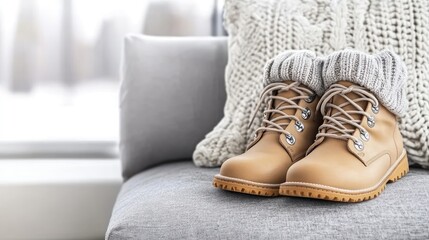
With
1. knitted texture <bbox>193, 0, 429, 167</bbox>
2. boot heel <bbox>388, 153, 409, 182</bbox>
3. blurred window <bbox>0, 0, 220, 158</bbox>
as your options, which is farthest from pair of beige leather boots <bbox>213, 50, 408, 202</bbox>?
blurred window <bbox>0, 0, 220, 158</bbox>

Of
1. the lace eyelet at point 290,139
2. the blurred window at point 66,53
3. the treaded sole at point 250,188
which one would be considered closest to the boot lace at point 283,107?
the lace eyelet at point 290,139

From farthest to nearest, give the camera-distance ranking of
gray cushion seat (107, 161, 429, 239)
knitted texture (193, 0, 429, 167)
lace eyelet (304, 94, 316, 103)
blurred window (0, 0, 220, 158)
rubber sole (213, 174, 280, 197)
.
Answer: blurred window (0, 0, 220, 158), knitted texture (193, 0, 429, 167), lace eyelet (304, 94, 316, 103), rubber sole (213, 174, 280, 197), gray cushion seat (107, 161, 429, 239)

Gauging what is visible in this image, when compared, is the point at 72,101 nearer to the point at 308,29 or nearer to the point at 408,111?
the point at 308,29

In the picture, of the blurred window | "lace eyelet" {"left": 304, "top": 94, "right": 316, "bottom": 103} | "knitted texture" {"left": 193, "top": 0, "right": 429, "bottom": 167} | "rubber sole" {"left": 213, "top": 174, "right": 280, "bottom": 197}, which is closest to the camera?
"rubber sole" {"left": 213, "top": 174, "right": 280, "bottom": 197}

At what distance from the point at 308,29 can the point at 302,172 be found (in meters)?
0.46

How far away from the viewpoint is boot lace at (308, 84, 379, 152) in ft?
3.61

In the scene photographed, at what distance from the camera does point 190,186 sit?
120 centimetres

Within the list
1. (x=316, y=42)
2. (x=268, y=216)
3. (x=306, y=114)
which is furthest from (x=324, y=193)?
(x=316, y=42)

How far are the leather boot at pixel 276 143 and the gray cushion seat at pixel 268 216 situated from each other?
3 cm

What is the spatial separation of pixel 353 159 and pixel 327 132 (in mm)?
70

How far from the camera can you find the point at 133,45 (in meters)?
1.57

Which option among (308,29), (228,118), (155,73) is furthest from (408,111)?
(155,73)

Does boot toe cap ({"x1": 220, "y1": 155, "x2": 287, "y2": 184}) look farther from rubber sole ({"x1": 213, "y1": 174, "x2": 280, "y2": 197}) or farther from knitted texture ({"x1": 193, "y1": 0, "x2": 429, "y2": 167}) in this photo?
knitted texture ({"x1": 193, "y1": 0, "x2": 429, "y2": 167})

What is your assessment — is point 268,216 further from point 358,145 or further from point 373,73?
point 373,73
